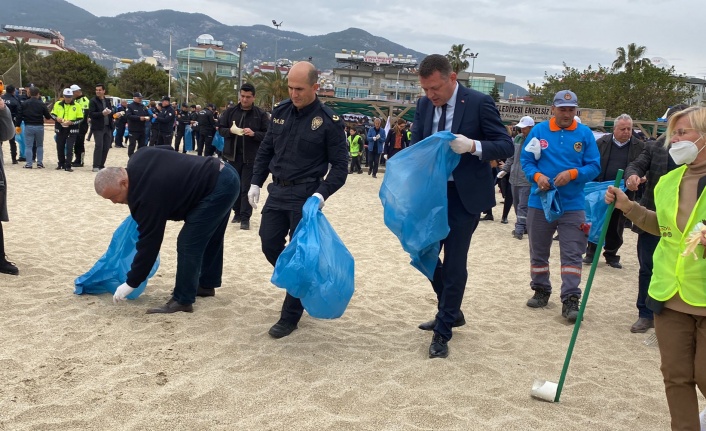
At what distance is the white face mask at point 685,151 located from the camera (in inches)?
112

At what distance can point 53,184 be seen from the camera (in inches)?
459

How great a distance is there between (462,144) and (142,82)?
244 ft

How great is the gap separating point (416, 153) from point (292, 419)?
1953mm

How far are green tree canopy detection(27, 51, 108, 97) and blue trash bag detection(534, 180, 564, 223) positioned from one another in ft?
220

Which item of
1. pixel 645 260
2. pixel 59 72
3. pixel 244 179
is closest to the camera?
pixel 645 260

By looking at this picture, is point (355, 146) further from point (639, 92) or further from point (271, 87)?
point (271, 87)

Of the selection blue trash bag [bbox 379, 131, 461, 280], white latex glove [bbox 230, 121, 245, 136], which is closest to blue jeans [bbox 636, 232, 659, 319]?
blue trash bag [bbox 379, 131, 461, 280]

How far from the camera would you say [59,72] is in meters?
65.1

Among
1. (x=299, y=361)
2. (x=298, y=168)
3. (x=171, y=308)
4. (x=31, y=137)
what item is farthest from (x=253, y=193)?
(x=31, y=137)

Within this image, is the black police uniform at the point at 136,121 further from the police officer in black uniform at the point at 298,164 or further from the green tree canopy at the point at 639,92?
the green tree canopy at the point at 639,92

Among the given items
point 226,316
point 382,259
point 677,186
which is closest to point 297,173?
point 226,316

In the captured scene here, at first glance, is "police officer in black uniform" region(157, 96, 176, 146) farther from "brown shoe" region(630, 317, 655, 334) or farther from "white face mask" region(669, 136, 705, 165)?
"white face mask" region(669, 136, 705, 165)

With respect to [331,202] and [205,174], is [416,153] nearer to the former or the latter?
[205,174]

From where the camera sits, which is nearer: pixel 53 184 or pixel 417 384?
pixel 417 384
